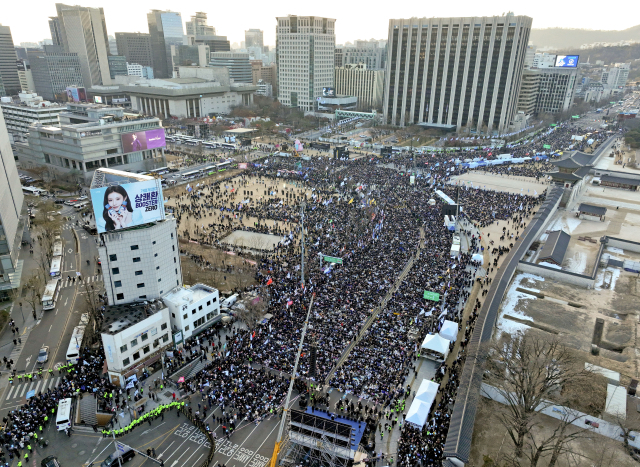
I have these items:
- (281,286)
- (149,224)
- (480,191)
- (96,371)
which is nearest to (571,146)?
(480,191)

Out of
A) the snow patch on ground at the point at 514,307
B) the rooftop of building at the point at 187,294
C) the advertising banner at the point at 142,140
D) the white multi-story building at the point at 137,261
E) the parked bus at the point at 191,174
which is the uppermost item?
the advertising banner at the point at 142,140

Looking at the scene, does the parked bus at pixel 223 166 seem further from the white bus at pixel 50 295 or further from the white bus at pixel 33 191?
the white bus at pixel 50 295

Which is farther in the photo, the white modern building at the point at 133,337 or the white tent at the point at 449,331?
the white tent at the point at 449,331

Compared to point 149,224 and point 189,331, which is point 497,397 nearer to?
point 189,331

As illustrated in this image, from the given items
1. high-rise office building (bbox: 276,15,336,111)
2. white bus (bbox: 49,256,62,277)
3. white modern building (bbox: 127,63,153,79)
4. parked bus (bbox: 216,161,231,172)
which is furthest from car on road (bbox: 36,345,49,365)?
white modern building (bbox: 127,63,153,79)

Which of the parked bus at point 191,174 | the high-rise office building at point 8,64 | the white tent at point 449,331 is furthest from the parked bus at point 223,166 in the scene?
the high-rise office building at point 8,64

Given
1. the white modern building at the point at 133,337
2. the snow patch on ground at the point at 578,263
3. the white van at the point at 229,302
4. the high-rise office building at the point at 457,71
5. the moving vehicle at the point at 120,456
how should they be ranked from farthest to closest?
the high-rise office building at the point at 457,71 → the snow patch on ground at the point at 578,263 → the white van at the point at 229,302 → the white modern building at the point at 133,337 → the moving vehicle at the point at 120,456

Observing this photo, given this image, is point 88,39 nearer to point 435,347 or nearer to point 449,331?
point 449,331
